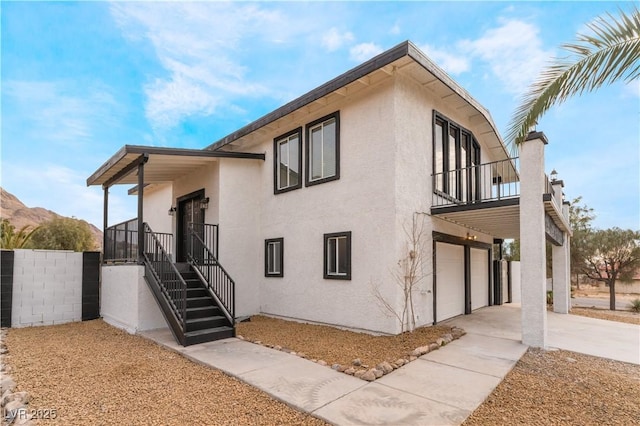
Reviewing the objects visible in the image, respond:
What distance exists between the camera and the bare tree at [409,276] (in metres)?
7.14

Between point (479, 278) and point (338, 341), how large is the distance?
23.3 feet

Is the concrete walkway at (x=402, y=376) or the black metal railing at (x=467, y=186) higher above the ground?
the black metal railing at (x=467, y=186)

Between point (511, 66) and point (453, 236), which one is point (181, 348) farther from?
point (511, 66)

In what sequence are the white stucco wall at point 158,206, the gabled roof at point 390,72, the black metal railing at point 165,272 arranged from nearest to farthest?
the gabled roof at point 390,72, the black metal railing at point 165,272, the white stucco wall at point 158,206

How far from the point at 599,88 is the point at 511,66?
507 cm

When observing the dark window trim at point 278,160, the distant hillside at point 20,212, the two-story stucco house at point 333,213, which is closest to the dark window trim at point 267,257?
the two-story stucco house at point 333,213

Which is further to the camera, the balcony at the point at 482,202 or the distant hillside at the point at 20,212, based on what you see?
the distant hillside at the point at 20,212

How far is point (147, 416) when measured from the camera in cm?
365

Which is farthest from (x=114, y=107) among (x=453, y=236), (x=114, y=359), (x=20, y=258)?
(x=453, y=236)

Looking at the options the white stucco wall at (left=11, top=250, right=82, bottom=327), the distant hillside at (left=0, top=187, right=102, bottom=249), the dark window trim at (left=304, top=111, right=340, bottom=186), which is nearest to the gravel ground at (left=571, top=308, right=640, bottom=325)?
the dark window trim at (left=304, top=111, right=340, bottom=186)

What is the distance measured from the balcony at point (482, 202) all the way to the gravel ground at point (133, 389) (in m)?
5.72

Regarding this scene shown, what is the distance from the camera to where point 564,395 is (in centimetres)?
422

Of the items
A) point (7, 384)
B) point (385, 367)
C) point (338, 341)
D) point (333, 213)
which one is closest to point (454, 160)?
point (333, 213)

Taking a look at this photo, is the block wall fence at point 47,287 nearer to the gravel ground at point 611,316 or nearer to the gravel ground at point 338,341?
the gravel ground at point 338,341
